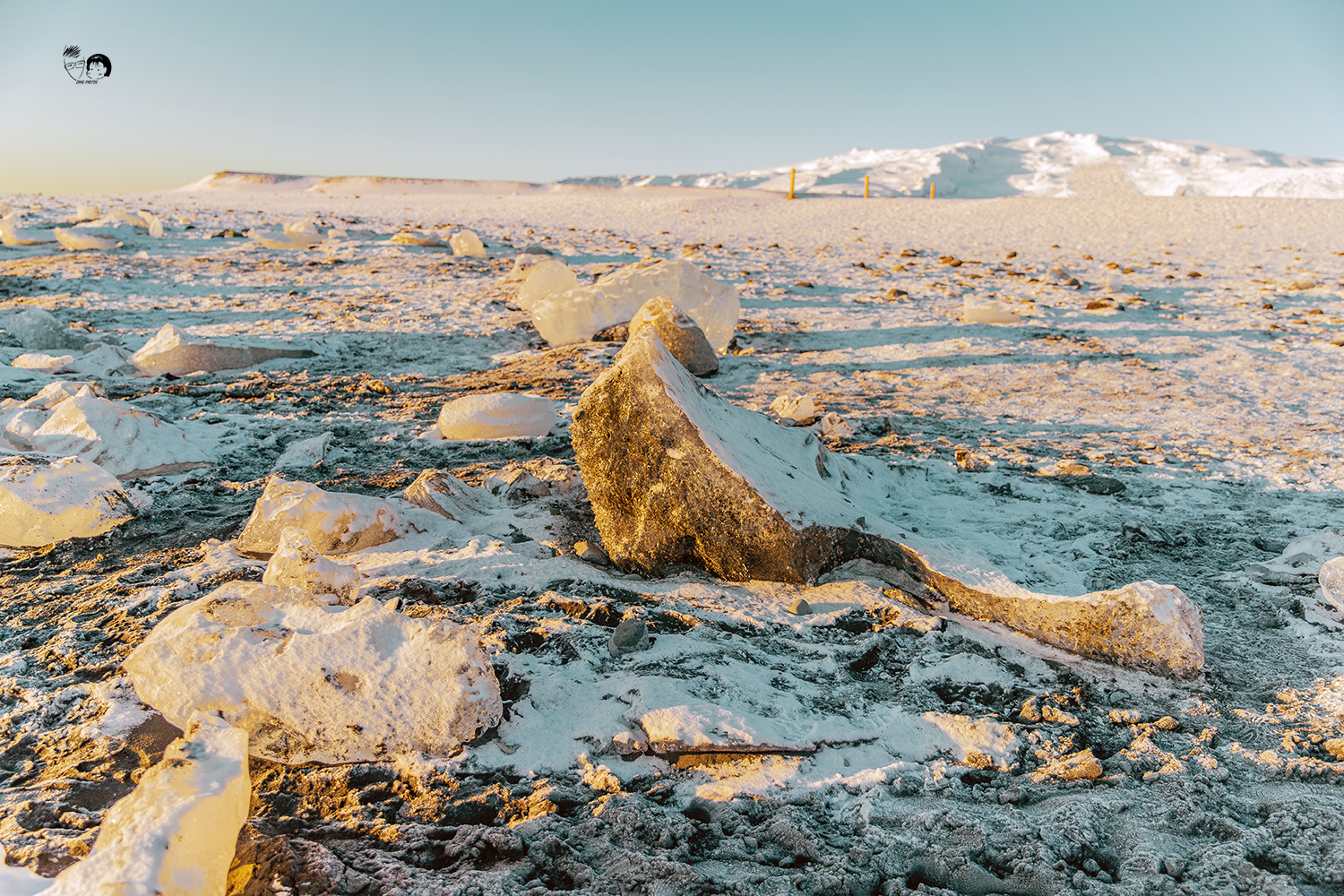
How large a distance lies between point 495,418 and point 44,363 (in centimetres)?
278

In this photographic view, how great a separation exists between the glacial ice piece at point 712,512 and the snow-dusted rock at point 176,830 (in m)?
1.08

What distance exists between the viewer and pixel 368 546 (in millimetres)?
2141

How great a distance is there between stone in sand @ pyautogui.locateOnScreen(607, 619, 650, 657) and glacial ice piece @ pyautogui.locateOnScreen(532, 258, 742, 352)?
3.22 meters

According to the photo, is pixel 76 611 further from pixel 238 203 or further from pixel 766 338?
pixel 238 203

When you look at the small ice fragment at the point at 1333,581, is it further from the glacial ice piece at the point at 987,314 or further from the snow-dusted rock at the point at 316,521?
the glacial ice piece at the point at 987,314

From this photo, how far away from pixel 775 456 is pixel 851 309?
3.89 metres

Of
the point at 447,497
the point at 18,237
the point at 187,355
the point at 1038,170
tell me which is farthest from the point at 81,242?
the point at 1038,170

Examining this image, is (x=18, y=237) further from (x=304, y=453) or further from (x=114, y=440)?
(x=304, y=453)

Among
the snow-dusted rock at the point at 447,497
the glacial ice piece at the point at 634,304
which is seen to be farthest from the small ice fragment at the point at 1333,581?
the glacial ice piece at the point at 634,304

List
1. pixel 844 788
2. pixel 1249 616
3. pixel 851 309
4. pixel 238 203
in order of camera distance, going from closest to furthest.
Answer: pixel 844 788, pixel 1249 616, pixel 851 309, pixel 238 203

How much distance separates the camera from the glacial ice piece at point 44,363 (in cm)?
396

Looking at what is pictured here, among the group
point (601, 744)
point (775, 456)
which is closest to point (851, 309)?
point (775, 456)

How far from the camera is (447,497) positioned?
239cm

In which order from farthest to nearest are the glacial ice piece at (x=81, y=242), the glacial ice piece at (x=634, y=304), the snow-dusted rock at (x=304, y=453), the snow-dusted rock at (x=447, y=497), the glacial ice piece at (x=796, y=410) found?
1. the glacial ice piece at (x=81, y=242)
2. the glacial ice piece at (x=634, y=304)
3. the glacial ice piece at (x=796, y=410)
4. the snow-dusted rock at (x=304, y=453)
5. the snow-dusted rock at (x=447, y=497)
